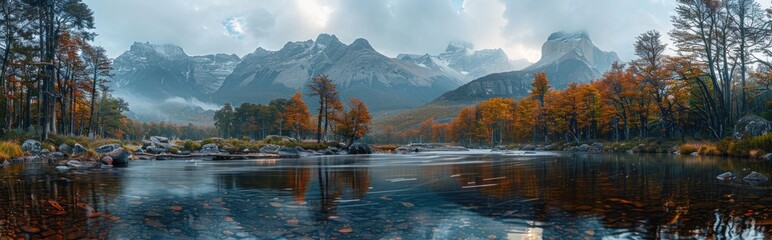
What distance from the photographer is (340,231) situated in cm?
676

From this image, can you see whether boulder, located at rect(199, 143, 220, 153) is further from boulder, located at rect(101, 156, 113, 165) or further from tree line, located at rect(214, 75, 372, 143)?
boulder, located at rect(101, 156, 113, 165)

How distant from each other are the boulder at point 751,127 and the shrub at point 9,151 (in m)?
51.7

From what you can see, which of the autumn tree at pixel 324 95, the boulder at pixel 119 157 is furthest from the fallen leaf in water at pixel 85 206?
the autumn tree at pixel 324 95

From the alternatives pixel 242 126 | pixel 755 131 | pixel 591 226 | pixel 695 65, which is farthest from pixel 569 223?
pixel 242 126

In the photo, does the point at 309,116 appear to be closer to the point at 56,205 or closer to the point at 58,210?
the point at 56,205

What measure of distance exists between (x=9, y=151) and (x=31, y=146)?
4.78 meters

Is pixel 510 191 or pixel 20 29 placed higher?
pixel 20 29

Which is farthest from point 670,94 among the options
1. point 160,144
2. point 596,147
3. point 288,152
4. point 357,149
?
point 160,144

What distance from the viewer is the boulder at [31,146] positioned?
32281 mm

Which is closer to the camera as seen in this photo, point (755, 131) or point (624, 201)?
point (624, 201)

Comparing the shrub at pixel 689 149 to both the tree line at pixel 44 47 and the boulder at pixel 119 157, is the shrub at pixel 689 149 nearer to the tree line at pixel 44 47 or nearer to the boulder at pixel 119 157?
the boulder at pixel 119 157

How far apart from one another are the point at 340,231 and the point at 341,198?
406cm

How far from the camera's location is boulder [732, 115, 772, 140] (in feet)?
108

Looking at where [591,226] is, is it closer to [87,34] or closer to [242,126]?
[87,34]
